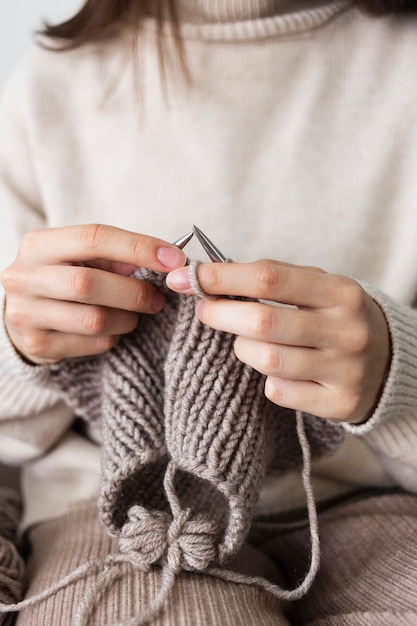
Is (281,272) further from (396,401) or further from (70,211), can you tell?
(70,211)

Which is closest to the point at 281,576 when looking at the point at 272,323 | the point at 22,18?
the point at 272,323

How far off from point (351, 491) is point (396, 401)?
26cm

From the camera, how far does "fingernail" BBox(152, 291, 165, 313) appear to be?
65cm

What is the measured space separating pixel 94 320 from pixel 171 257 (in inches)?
4.7

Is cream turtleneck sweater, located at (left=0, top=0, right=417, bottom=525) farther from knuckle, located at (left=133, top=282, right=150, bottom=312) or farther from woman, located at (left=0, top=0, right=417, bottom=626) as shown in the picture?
knuckle, located at (left=133, top=282, right=150, bottom=312)

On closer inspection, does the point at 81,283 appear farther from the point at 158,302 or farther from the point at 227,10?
the point at 227,10

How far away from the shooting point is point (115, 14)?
0.84 m

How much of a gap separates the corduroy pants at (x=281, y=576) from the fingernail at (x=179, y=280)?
0.30m

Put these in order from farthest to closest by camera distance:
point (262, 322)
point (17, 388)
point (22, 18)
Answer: point (22, 18) → point (17, 388) → point (262, 322)

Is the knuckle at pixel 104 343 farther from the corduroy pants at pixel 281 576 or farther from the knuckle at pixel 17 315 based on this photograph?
the corduroy pants at pixel 281 576

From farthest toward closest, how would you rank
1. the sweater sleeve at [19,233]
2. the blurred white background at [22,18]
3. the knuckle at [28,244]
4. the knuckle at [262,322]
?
the blurred white background at [22,18]
the sweater sleeve at [19,233]
the knuckle at [28,244]
the knuckle at [262,322]

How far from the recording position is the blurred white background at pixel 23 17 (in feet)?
3.33

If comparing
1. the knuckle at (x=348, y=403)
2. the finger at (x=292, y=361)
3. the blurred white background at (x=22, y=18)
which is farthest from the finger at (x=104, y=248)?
the blurred white background at (x=22, y=18)

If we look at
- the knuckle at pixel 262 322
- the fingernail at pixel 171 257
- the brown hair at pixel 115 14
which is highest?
the brown hair at pixel 115 14
